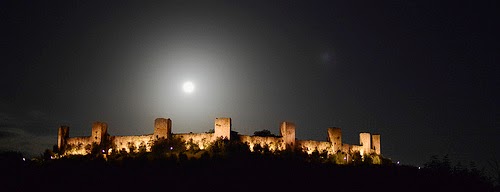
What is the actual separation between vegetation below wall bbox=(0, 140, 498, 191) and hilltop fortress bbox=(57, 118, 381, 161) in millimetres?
1144

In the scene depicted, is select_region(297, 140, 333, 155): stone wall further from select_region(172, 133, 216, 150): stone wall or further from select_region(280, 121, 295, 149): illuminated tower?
select_region(172, 133, 216, 150): stone wall

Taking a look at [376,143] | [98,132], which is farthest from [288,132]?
[98,132]

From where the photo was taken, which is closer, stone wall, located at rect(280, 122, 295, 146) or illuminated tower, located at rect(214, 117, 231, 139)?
illuminated tower, located at rect(214, 117, 231, 139)

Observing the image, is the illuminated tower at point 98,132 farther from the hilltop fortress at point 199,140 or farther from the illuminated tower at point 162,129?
the illuminated tower at point 162,129

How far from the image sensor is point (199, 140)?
69750mm

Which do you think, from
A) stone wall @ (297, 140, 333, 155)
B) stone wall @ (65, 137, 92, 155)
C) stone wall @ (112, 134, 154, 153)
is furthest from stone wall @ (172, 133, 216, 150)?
stone wall @ (65, 137, 92, 155)

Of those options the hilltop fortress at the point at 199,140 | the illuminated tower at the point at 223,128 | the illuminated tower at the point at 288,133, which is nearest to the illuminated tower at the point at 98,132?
the hilltop fortress at the point at 199,140

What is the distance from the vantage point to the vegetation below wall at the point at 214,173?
6106 cm

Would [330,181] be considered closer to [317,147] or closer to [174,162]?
[317,147]

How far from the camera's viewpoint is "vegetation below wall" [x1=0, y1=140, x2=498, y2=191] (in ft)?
200

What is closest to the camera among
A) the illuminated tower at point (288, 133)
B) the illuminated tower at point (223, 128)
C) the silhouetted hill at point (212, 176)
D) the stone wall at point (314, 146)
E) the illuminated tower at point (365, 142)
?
the silhouetted hill at point (212, 176)

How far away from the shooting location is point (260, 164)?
6494 centimetres

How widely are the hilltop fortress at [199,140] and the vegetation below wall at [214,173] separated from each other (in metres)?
1.14

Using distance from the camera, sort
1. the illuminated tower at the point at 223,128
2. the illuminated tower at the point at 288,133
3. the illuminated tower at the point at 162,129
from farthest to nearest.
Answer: the illuminated tower at the point at 288,133, the illuminated tower at the point at 162,129, the illuminated tower at the point at 223,128
